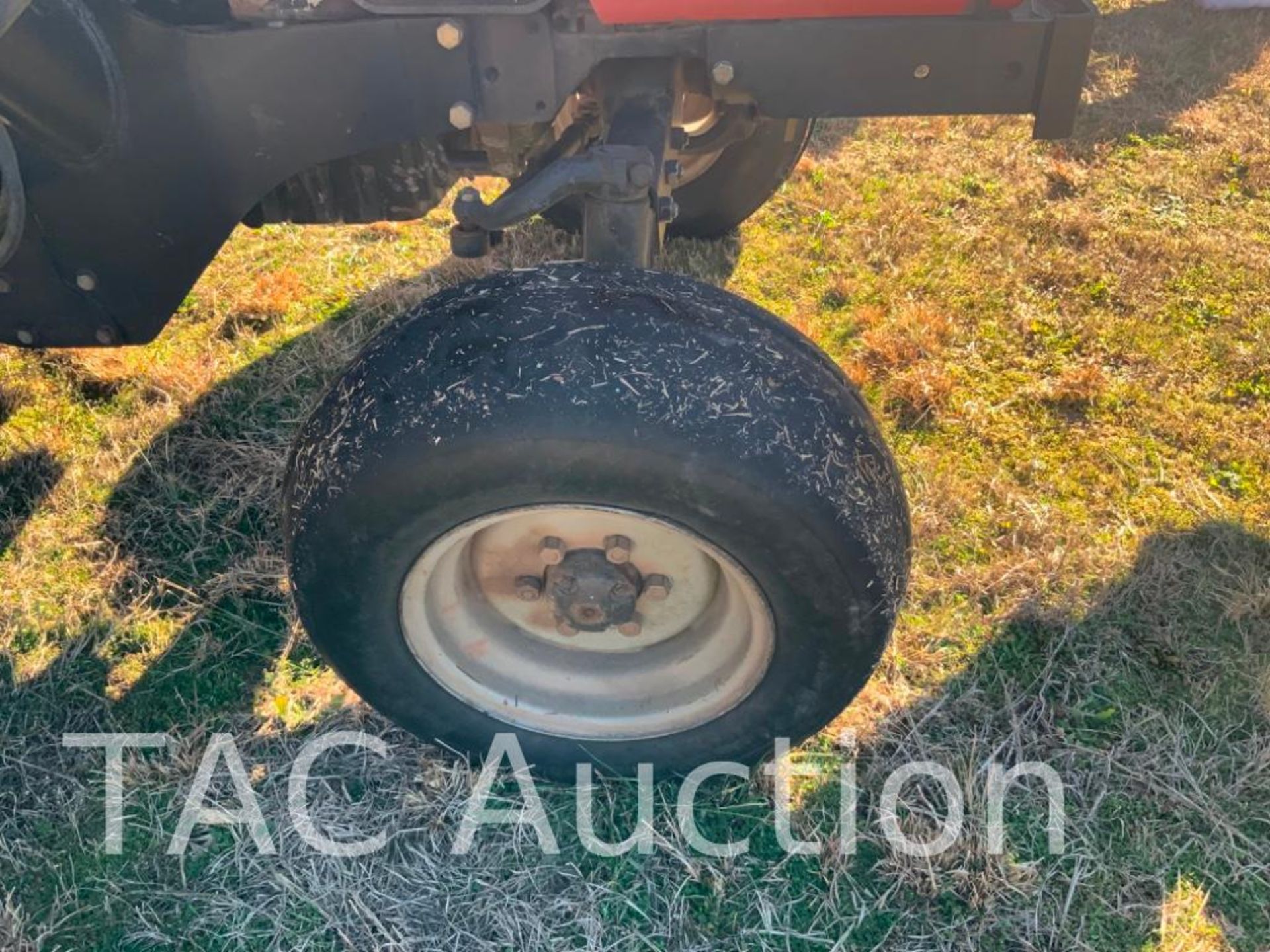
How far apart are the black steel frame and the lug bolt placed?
878 millimetres

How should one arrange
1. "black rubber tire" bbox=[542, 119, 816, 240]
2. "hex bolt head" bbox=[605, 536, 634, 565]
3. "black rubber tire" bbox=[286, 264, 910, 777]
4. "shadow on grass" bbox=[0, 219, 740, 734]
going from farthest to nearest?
1. "black rubber tire" bbox=[542, 119, 816, 240]
2. "shadow on grass" bbox=[0, 219, 740, 734]
3. "hex bolt head" bbox=[605, 536, 634, 565]
4. "black rubber tire" bbox=[286, 264, 910, 777]

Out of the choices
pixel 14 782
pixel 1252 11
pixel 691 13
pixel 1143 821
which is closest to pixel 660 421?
pixel 691 13

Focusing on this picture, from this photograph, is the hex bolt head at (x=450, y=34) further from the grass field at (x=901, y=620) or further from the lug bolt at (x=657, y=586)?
the grass field at (x=901, y=620)

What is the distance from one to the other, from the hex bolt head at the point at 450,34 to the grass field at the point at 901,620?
1301 millimetres

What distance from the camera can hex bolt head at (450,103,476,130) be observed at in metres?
2.22

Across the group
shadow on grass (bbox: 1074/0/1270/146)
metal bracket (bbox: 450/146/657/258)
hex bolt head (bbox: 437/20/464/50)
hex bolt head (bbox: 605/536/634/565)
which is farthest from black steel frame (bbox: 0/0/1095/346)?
shadow on grass (bbox: 1074/0/1270/146)

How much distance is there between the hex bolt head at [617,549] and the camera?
211 centimetres

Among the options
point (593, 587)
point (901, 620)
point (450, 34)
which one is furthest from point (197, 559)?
point (901, 620)

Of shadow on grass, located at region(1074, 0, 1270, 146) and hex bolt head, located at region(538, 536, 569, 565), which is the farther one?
shadow on grass, located at region(1074, 0, 1270, 146)

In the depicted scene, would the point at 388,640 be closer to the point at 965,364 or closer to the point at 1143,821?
the point at 1143,821

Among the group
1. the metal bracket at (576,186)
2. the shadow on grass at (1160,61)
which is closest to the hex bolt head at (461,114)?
the metal bracket at (576,186)

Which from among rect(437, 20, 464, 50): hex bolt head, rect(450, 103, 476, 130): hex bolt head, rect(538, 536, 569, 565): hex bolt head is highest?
rect(437, 20, 464, 50): hex bolt head

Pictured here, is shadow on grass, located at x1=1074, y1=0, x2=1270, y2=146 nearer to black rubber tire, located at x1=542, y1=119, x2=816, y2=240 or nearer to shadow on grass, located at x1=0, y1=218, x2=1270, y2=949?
black rubber tire, located at x1=542, y1=119, x2=816, y2=240

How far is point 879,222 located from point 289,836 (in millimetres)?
2835
